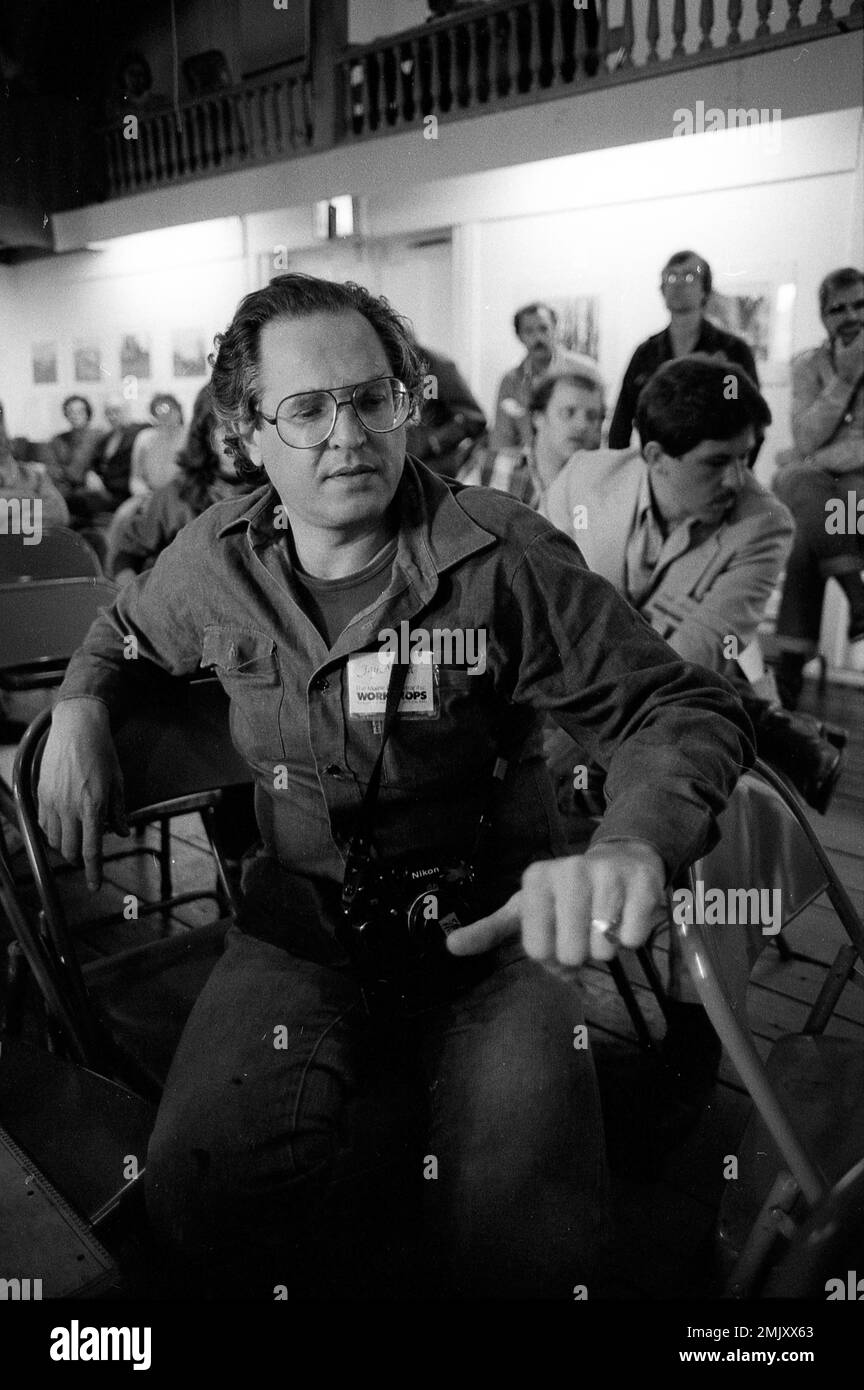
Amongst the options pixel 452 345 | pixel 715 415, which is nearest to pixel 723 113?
pixel 452 345

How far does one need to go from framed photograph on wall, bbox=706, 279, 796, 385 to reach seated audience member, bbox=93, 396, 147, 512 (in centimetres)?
397

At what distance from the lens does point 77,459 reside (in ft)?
24.6

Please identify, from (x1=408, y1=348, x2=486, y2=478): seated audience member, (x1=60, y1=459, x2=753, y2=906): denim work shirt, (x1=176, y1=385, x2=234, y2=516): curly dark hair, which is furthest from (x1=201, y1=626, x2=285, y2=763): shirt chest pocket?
(x1=408, y1=348, x2=486, y2=478): seated audience member

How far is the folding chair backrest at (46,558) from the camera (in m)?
3.30

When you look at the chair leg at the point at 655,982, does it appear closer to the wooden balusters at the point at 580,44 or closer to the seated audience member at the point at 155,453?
the seated audience member at the point at 155,453

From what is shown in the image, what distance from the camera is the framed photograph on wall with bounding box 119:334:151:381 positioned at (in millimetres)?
7387

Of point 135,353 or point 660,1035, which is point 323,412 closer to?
point 660,1035

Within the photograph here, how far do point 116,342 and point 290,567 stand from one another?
6.85m

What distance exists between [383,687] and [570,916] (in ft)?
1.79

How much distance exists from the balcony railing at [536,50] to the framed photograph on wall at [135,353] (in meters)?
2.26

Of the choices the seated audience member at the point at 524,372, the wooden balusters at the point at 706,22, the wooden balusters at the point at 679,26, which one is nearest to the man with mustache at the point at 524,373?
the seated audience member at the point at 524,372

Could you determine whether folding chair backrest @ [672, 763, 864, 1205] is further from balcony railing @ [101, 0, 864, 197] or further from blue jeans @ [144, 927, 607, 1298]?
balcony railing @ [101, 0, 864, 197]

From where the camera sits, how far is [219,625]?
1373 mm
